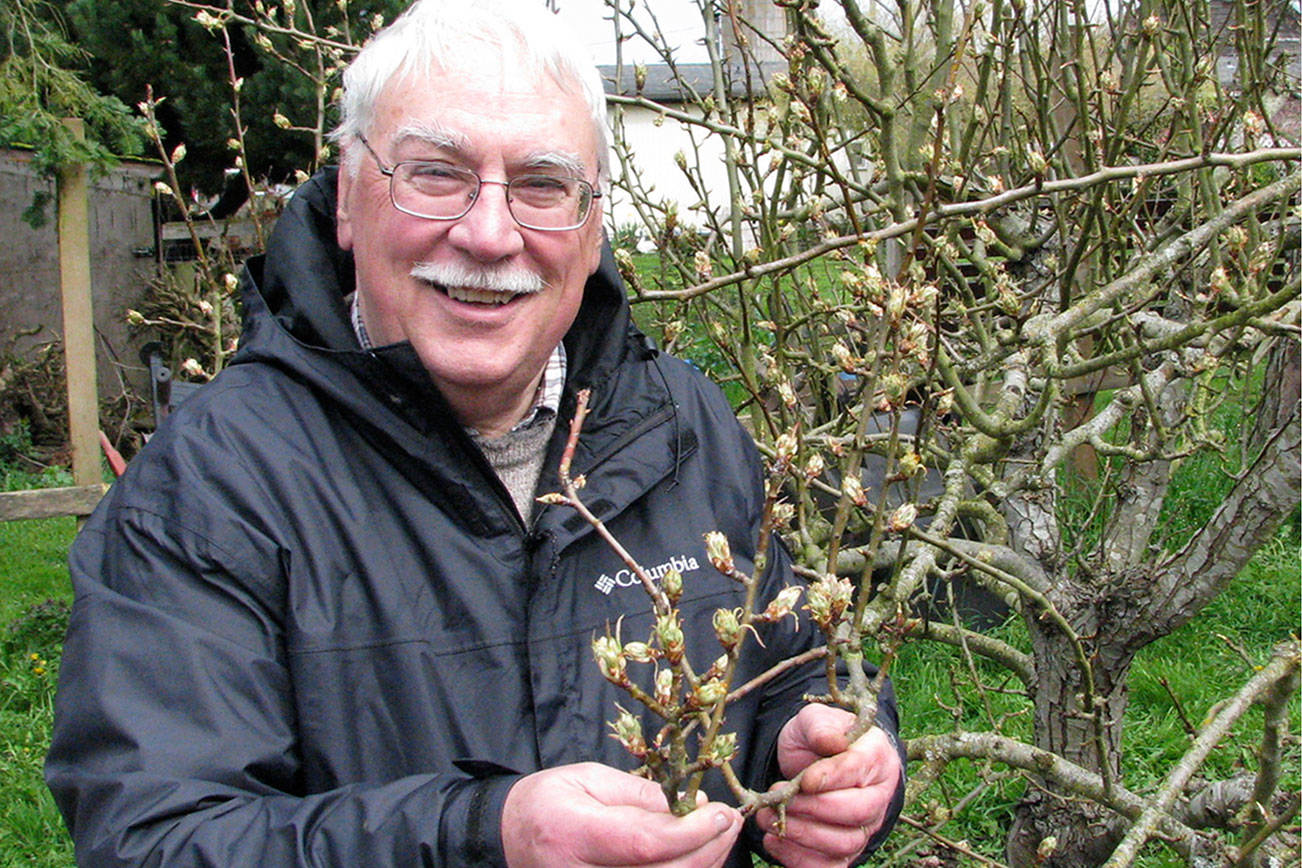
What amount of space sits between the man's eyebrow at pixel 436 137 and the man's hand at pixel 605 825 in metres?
0.92

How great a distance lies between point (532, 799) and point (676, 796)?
0.18 meters

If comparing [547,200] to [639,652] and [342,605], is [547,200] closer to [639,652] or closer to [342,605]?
[342,605]

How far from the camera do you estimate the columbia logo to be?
1.80 meters

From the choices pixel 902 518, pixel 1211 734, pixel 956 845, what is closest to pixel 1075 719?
pixel 956 845

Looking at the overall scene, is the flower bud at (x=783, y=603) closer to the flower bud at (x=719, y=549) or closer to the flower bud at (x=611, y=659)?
the flower bud at (x=719, y=549)

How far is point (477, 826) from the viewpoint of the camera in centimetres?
131

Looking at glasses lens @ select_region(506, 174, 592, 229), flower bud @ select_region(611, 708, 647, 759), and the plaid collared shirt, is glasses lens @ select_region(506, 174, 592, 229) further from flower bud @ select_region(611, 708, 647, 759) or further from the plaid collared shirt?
flower bud @ select_region(611, 708, 647, 759)


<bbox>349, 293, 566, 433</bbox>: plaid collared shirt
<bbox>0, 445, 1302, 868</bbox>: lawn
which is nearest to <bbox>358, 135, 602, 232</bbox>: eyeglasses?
<bbox>349, 293, 566, 433</bbox>: plaid collared shirt

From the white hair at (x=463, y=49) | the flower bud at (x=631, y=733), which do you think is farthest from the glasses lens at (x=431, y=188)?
the flower bud at (x=631, y=733)

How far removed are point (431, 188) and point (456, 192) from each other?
1.5 inches

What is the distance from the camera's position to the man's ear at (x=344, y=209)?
1.90m

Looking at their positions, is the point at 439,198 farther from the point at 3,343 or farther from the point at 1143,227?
the point at 3,343

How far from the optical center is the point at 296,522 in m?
1.60

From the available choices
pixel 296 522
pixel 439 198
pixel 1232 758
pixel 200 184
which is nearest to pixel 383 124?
pixel 439 198
